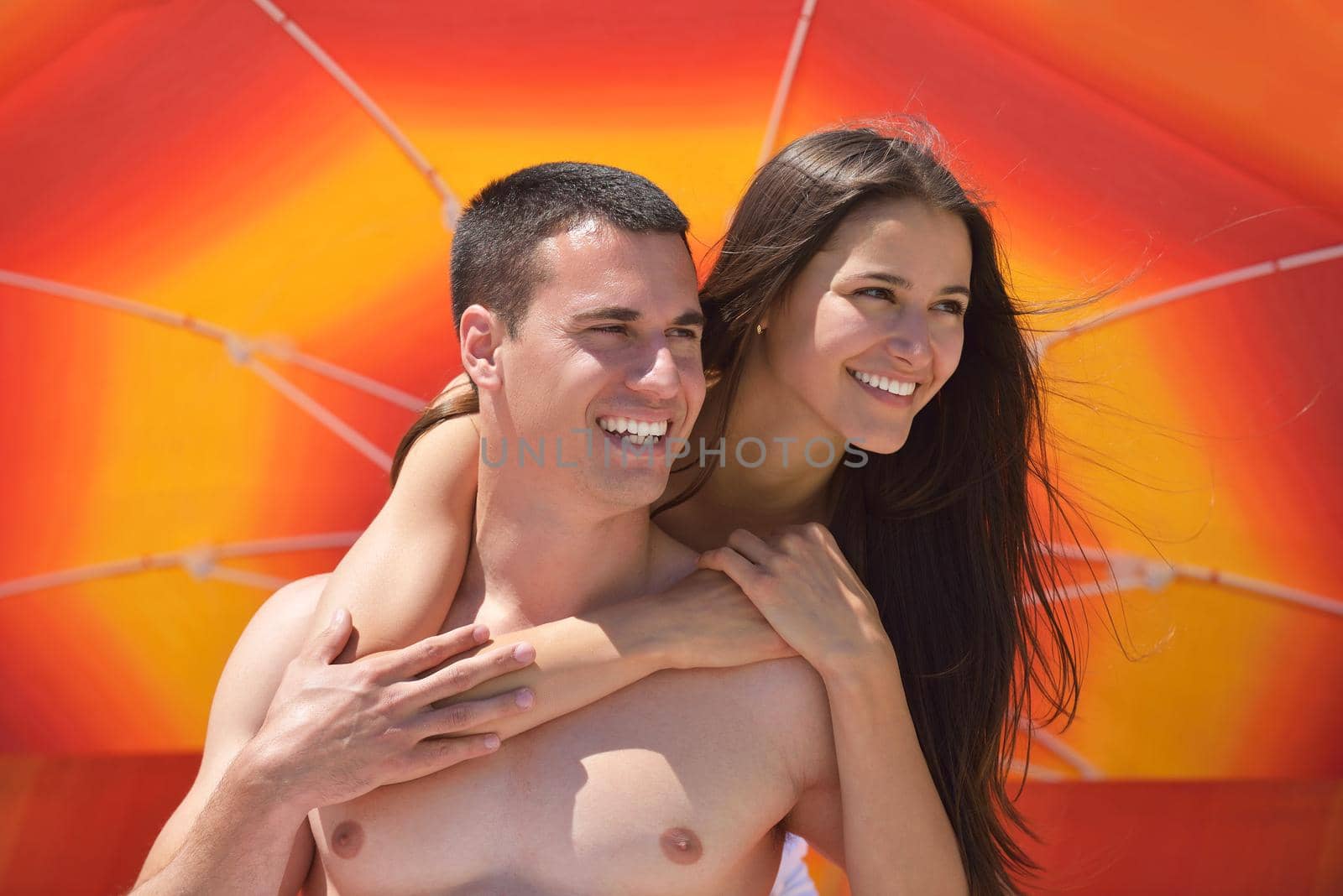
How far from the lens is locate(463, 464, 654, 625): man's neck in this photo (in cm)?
278

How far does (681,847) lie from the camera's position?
2561 millimetres

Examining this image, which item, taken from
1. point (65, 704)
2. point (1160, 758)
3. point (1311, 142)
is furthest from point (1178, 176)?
point (65, 704)

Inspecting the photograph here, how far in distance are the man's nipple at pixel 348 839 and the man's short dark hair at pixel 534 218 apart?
1105 mm

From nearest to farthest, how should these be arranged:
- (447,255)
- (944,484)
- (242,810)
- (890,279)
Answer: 1. (242,810)
2. (890,279)
3. (944,484)
4. (447,255)

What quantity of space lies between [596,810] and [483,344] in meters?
1.03

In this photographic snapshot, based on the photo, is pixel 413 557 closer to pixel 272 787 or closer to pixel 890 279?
pixel 272 787

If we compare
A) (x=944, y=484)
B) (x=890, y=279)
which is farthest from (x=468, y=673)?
(x=944, y=484)

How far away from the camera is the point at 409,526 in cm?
285

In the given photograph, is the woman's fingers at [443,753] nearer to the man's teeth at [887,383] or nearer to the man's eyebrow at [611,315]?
the man's eyebrow at [611,315]

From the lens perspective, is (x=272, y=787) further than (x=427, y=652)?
No

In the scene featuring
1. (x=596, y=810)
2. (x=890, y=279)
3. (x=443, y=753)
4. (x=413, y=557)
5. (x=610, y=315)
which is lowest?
(x=596, y=810)

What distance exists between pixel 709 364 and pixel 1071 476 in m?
1.21

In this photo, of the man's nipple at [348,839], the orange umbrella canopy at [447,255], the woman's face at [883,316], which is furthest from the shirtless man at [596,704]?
the orange umbrella canopy at [447,255]

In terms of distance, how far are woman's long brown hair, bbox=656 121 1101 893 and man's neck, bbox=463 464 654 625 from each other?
0.46 metres
